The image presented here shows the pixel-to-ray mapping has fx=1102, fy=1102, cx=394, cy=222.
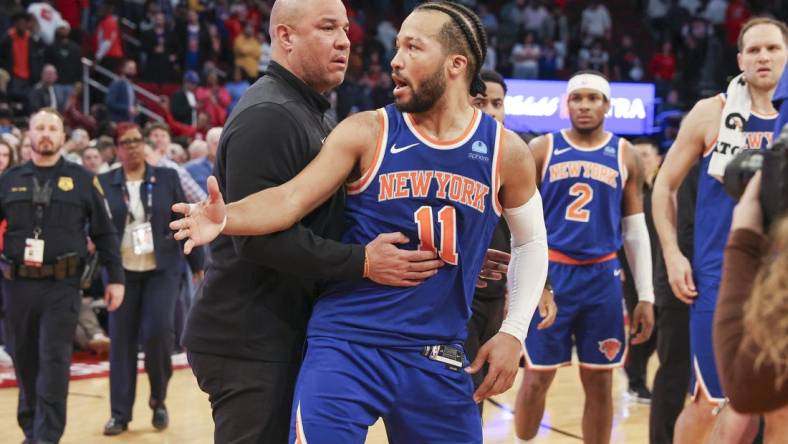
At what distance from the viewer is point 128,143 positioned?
802cm

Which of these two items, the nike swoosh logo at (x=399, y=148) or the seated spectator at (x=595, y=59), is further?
the seated spectator at (x=595, y=59)

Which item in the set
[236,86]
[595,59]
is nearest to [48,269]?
[236,86]

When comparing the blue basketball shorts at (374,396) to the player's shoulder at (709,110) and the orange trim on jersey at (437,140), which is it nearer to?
the orange trim on jersey at (437,140)

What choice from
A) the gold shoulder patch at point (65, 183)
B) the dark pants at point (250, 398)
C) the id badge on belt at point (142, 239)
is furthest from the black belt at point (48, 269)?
the dark pants at point (250, 398)

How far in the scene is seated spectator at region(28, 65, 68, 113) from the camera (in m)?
14.9

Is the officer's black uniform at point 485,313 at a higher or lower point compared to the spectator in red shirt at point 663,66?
lower

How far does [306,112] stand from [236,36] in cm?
1624

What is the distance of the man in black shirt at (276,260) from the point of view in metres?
3.37

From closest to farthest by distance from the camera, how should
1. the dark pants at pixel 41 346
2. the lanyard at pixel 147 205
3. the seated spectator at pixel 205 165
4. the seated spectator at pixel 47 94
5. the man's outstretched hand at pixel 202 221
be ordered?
the man's outstretched hand at pixel 202 221 < the dark pants at pixel 41 346 < the lanyard at pixel 147 205 < the seated spectator at pixel 205 165 < the seated spectator at pixel 47 94

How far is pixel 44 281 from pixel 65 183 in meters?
0.64

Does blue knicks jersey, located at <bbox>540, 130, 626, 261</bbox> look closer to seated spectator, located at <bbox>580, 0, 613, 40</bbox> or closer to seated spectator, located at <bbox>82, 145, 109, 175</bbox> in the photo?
seated spectator, located at <bbox>82, 145, 109, 175</bbox>

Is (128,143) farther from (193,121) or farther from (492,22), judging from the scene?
(492,22)

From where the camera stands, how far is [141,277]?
785cm

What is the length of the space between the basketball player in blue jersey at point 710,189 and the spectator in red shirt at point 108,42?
13.7 m
